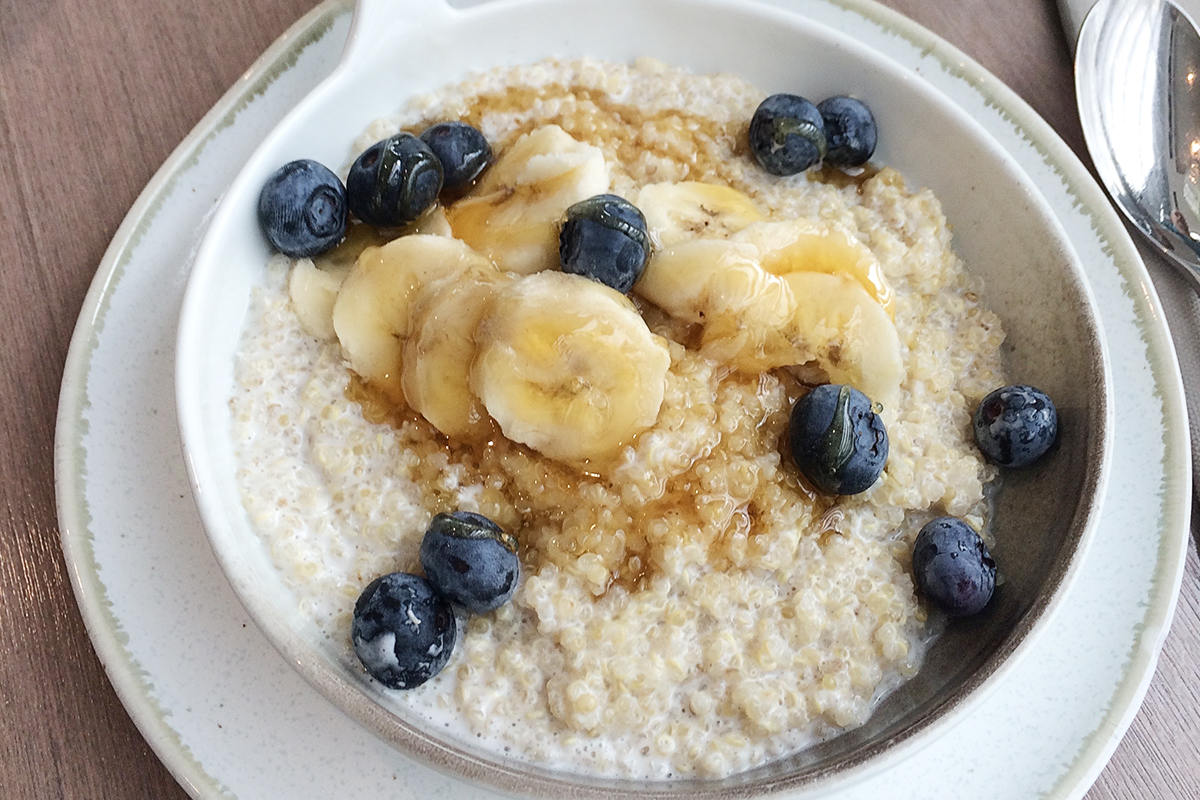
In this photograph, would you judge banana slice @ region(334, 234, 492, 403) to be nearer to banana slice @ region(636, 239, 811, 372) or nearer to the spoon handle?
banana slice @ region(636, 239, 811, 372)

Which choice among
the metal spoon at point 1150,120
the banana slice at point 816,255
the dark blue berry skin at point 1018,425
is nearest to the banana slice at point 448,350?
the banana slice at point 816,255

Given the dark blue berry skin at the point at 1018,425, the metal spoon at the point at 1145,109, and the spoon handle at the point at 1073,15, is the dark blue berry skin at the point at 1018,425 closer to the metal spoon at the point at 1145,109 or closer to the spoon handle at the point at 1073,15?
the metal spoon at the point at 1145,109

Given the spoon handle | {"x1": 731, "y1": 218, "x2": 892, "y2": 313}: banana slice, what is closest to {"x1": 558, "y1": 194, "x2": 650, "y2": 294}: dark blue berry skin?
{"x1": 731, "y1": 218, "x2": 892, "y2": 313}: banana slice

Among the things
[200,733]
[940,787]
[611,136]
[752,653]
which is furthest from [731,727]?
[611,136]

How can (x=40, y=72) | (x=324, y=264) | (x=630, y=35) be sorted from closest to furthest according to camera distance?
1. (x=324, y=264)
2. (x=630, y=35)
3. (x=40, y=72)

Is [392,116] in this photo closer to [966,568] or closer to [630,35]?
[630,35]

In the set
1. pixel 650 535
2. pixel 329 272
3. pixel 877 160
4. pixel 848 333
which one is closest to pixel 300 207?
pixel 329 272
